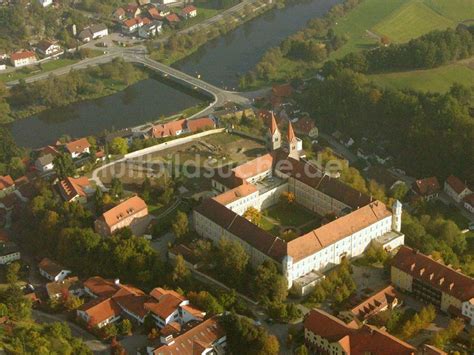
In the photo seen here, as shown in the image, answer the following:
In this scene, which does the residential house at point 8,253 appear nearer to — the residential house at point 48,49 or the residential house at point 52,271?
the residential house at point 52,271

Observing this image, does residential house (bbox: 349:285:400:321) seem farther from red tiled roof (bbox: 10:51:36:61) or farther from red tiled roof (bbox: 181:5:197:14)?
red tiled roof (bbox: 181:5:197:14)

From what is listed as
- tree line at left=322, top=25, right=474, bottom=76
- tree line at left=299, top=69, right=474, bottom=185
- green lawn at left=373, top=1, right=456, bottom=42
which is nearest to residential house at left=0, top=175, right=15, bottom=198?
tree line at left=299, top=69, right=474, bottom=185

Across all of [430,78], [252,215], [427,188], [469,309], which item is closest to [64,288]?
[252,215]


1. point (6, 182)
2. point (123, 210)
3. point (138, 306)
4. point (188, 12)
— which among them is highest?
point (123, 210)

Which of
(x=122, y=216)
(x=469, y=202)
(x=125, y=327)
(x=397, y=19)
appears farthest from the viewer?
(x=397, y=19)

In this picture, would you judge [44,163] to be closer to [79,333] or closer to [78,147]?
[78,147]

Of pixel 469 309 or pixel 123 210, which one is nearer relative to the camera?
pixel 469 309

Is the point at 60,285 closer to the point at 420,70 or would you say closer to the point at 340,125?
the point at 340,125
